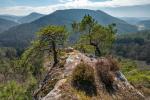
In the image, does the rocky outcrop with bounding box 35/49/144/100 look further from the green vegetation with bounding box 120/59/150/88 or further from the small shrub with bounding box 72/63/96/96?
the green vegetation with bounding box 120/59/150/88

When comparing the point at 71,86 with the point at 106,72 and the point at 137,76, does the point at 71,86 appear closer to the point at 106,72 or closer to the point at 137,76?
the point at 106,72

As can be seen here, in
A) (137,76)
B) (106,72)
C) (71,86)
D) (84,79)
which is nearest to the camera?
(71,86)

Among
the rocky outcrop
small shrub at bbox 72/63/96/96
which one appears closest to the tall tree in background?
the rocky outcrop

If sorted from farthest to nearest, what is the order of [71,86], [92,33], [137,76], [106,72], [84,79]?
[137,76]
[92,33]
[106,72]
[84,79]
[71,86]

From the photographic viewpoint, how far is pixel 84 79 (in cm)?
1883

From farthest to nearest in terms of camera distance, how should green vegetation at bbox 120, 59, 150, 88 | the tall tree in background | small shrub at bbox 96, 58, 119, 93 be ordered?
1. the tall tree in background
2. green vegetation at bbox 120, 59, 150, 88
3. small shrub at bbox 96, 58, 119, 93

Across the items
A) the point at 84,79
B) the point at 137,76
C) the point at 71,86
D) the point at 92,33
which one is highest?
the point at 84,79

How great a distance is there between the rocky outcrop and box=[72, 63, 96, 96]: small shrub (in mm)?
347

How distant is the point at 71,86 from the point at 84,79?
955mm

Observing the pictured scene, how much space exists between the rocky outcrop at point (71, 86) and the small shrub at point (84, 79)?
347mm

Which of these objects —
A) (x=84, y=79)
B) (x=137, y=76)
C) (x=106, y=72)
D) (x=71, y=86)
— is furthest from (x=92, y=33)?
(x=71, y=86)

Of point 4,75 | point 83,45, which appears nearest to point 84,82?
point 83,45

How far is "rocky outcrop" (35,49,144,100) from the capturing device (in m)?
18.1

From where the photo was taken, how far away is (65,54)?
Answer: 25188 mm
